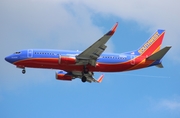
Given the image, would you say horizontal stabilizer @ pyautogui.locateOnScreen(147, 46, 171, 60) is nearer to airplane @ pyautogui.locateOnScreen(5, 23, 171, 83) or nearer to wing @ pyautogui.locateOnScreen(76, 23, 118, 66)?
airplane @ pyautogui.locateOnScreen(5, 23, 171, 83)

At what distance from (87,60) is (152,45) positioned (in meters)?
12.2

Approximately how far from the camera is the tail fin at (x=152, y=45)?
78.5 metres

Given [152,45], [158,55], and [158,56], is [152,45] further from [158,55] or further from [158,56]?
[158,55]

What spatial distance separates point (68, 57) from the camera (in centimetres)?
7294

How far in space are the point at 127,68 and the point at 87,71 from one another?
625cm

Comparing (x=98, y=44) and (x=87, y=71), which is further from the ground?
(x=98, y=44)

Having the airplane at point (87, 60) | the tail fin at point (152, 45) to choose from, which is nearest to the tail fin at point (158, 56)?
the airplane at point (87, 60)

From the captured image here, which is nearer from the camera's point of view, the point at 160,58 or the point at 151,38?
the point at 160,58

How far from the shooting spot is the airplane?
240ft

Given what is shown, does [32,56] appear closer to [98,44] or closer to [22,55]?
[22,55]

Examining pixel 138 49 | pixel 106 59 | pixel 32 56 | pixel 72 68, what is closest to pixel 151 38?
pixel 138 49

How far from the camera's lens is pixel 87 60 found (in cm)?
7400

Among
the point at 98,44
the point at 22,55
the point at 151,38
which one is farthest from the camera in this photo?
the point at 151,38

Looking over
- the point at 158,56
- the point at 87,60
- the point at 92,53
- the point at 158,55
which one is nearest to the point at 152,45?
the point at 158,56
